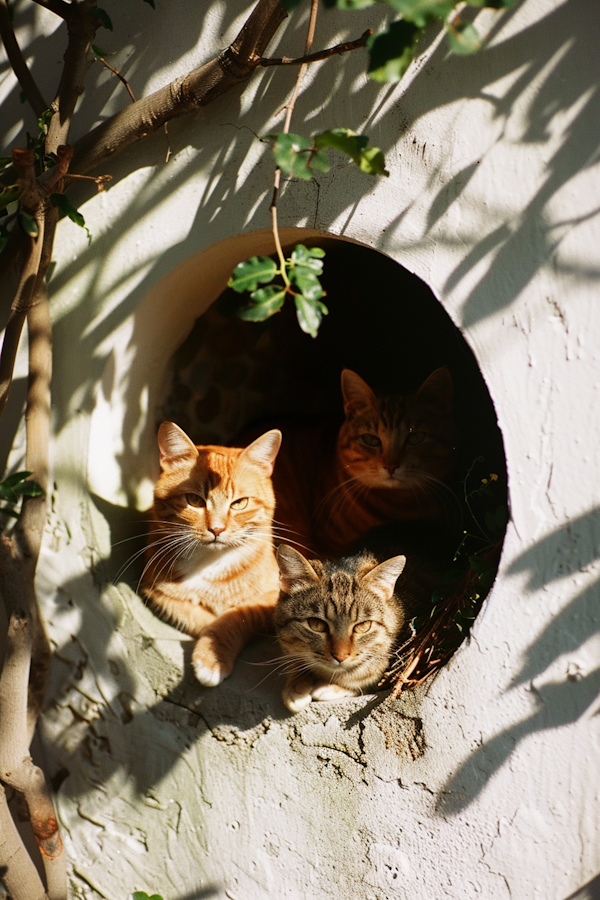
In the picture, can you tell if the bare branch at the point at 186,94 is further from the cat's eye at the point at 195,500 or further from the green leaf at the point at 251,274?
the cat's eye at the point at 195,500

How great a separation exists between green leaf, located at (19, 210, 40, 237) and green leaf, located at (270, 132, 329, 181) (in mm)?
804

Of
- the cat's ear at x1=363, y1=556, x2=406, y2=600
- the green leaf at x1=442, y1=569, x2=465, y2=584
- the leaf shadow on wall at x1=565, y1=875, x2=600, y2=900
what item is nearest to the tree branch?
the cat's ear at x1=363, y1=556, x2=406, y2=600

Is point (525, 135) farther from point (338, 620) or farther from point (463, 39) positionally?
point (338, 620)

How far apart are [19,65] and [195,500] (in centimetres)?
142

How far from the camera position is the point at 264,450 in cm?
230

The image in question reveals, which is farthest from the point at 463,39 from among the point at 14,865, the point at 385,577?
the point at 14,865

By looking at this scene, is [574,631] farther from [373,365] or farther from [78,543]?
[373,365]

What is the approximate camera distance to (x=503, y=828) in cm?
160

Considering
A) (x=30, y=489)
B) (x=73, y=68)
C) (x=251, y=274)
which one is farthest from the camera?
(x=30, y=489)

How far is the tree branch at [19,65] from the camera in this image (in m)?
1.96

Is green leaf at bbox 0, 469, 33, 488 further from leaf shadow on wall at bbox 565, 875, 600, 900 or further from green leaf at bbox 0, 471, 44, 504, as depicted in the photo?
leaf shadow on wall at bbox 565, 875, 600, 900

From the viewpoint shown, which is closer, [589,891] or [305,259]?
[305,259]

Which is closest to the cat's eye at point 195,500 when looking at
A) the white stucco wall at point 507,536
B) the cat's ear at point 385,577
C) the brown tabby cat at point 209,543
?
the brown tabby cat at point 209,543

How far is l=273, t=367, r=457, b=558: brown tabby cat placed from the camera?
7.86 ft
